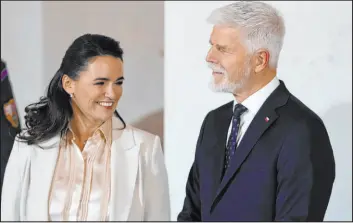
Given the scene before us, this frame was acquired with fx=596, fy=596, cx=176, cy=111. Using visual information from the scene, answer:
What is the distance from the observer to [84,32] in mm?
1602

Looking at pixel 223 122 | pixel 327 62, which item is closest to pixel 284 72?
pixel 327 62

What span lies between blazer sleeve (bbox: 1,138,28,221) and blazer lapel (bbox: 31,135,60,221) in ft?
0.10

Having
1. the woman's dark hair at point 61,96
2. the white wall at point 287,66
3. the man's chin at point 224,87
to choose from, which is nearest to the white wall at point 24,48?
the white wall at point 287,66

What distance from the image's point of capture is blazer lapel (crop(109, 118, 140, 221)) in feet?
4.23

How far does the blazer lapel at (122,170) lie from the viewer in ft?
4.23

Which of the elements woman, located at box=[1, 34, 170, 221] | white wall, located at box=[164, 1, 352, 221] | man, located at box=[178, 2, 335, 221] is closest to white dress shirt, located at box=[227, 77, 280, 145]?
man, located at box=[178, 2, 335, 221]

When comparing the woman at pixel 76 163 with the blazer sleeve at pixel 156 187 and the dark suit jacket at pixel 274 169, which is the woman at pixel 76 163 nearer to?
the blazer sleeve at pixel 156 187

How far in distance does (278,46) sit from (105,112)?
15.1 inches

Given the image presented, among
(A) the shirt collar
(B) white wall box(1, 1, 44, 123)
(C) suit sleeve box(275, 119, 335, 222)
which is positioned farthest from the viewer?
(B) white wall box(1, 1, 44, 123)

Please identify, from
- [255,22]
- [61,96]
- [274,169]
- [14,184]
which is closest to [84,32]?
[61,96]

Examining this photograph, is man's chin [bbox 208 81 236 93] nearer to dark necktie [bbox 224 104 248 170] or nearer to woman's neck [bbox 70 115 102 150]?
dark necktie [bbox 224 104 248 170]

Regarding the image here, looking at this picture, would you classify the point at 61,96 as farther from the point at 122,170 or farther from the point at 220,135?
the point at 220,135

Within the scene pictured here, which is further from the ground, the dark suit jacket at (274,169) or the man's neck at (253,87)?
the man's neck at (253,87)

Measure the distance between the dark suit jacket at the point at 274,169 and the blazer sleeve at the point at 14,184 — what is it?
15.9 inches
